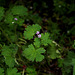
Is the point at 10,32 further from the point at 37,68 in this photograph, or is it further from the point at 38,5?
the point at 38,5

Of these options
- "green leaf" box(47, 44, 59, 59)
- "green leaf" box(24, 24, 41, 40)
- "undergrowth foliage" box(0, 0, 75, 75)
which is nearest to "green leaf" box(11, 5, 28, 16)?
"undergrowth foliage" box(0, 0, 75, 75)

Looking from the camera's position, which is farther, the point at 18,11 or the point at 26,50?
the point at 18,11

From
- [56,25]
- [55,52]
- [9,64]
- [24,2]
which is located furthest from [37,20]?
[9,64]

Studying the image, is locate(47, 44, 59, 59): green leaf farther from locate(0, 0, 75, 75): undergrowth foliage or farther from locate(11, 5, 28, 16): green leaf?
locate(11, 5, 28, 16): green leaf

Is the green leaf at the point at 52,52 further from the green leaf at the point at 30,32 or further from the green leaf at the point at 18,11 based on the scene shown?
the green leaf at the point at 18,11

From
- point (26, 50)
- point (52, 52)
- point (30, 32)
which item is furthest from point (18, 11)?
point (52, 52)

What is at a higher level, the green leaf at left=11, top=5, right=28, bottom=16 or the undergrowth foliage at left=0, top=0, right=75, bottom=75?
the green leaf at left=11, top=5, right=28, bottom=16

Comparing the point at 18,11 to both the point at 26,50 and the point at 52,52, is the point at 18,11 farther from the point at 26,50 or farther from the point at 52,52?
the point at 52,52

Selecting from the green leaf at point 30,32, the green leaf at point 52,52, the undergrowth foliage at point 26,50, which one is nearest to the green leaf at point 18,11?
the undergrowth foliage at point 26,50

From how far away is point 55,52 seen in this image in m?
2.42

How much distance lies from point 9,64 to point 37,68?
0.67 m

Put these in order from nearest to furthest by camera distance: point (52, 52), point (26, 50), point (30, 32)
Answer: point (26, 50) < point (30, 32) < point (52, 52)

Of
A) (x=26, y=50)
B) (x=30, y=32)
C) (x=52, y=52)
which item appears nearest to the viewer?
(x=26, y=50)

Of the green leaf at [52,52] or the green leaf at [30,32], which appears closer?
the green leaf at [30,32]
